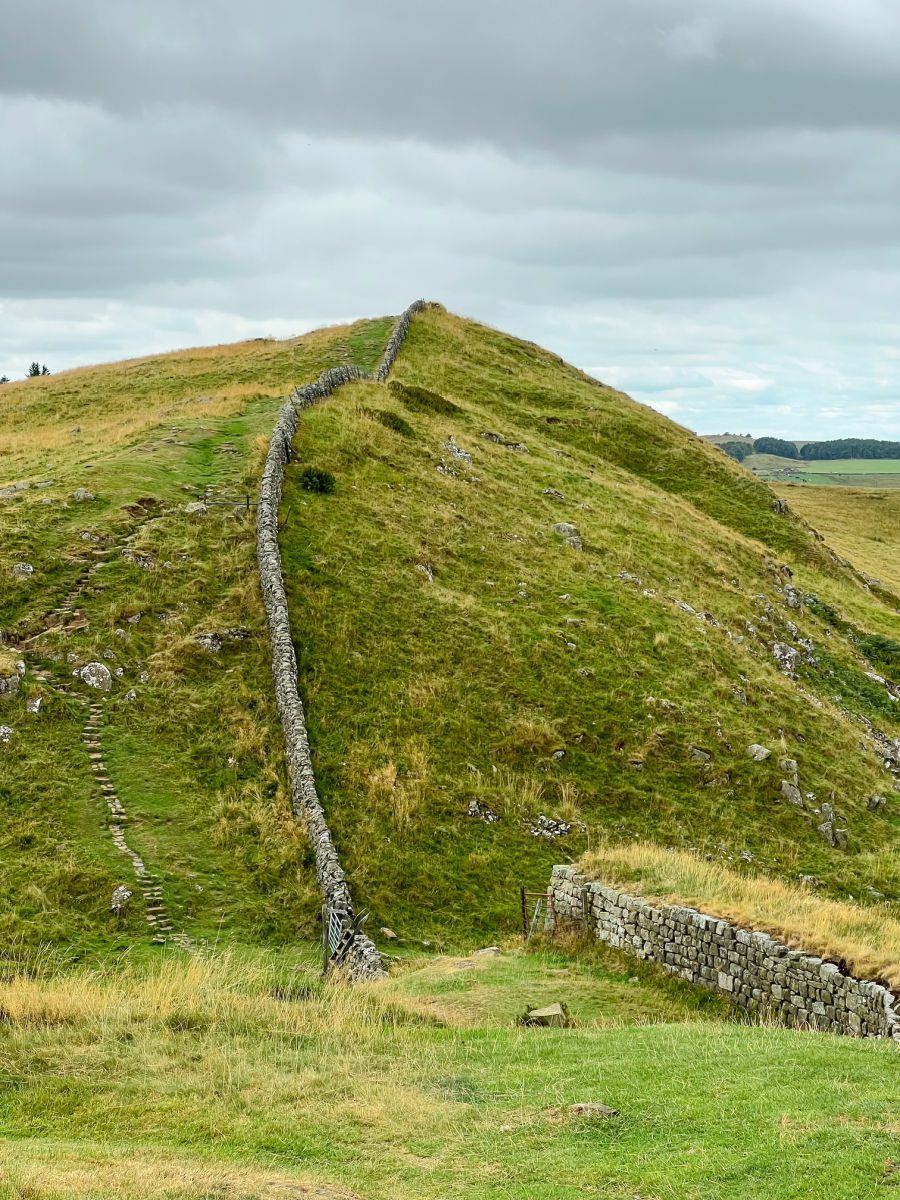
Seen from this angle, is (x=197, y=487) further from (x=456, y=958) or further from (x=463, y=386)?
A: (x=463, y=386)

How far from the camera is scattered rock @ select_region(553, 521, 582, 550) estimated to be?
4109 cm

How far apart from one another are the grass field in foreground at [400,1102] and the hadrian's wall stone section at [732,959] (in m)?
1.52

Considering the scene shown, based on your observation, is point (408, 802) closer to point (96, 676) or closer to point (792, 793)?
point (96, 676)

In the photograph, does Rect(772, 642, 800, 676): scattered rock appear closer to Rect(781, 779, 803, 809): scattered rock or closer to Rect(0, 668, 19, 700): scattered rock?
Rect(781, 779, 803, 809): scattered rock

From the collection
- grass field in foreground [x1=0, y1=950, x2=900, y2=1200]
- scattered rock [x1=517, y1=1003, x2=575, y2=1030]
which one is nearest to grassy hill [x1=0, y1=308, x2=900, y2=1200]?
grass field in foreground [x1=0, y1=950, x2=900, y2=1200]

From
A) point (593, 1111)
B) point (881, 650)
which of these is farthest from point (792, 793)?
point (881, 650)

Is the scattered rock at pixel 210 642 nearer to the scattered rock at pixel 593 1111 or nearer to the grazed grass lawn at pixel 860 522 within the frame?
the scattered rock at pixel 593 1111

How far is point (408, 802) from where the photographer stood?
83.1ft

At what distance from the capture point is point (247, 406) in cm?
5188

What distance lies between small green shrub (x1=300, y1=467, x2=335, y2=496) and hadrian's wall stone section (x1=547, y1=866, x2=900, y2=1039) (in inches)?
806

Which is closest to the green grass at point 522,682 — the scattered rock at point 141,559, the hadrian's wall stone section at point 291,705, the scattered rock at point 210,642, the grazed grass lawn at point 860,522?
the hadrian's wall stone section at point 291,705

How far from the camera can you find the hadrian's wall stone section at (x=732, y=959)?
47.7 feet

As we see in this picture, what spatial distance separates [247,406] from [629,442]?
2493cm

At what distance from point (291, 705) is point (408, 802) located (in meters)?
4.02
